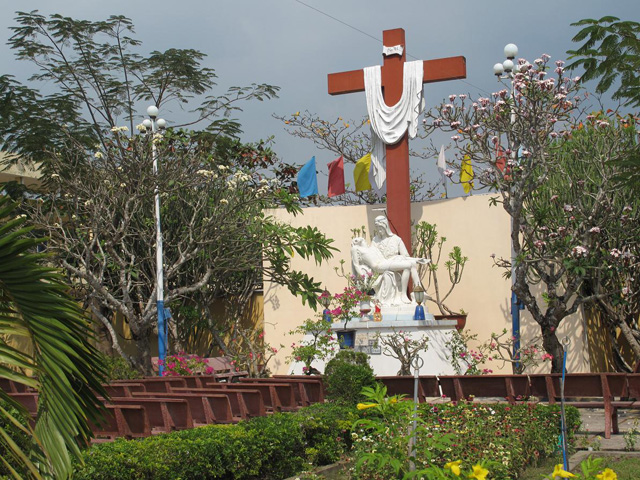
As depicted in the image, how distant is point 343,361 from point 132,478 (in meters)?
4.06

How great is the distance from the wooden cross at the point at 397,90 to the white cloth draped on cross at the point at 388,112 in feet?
0.43

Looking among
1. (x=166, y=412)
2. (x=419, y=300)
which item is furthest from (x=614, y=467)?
(x=419, y=300)

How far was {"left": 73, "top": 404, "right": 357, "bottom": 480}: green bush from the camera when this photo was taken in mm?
5805

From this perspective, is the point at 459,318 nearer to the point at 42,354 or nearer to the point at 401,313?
the point at 401,313

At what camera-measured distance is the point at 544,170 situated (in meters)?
13.8

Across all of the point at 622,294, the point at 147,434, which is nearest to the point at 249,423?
the point at 147,434

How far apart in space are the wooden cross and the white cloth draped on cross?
0.43 ft

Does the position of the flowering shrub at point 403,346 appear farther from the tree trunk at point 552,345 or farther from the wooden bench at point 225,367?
the wooden bench at point 225,367

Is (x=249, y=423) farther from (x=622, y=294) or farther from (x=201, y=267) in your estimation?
(x=201, y=267)

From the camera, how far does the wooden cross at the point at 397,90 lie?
1680 cm

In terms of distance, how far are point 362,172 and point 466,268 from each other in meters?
3.36

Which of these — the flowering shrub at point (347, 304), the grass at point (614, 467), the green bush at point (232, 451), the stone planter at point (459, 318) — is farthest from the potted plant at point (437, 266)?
the grass at point (614, 467)

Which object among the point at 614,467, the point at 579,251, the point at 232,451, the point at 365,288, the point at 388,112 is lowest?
the point at 614,467

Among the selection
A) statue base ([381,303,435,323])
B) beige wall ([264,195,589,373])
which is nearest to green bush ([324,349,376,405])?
statue base ([381,303,435,323])
